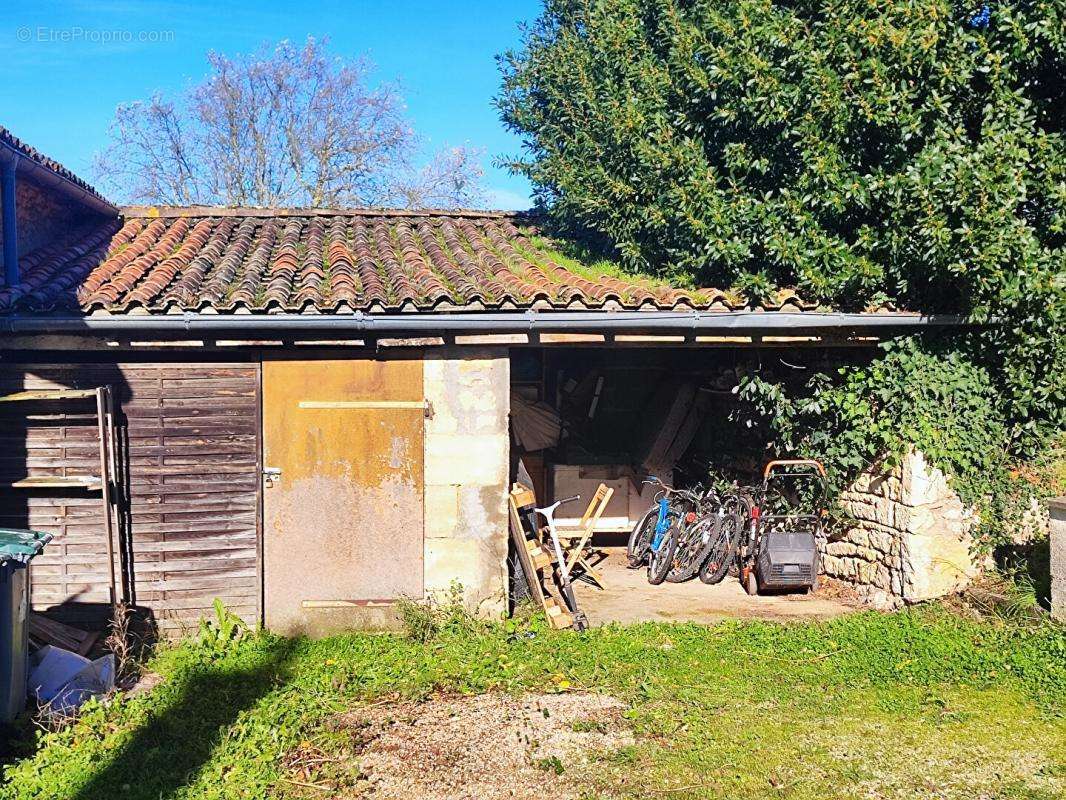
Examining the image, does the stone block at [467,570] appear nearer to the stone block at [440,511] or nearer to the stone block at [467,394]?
the stone block at [440,511]

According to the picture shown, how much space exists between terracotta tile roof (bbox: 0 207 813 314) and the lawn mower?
203 centimetres

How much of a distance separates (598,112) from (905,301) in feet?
13.7

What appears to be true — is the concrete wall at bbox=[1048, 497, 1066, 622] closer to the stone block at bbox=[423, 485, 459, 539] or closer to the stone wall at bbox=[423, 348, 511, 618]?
the stone wall at bbox=[423, 348, 511, 618]

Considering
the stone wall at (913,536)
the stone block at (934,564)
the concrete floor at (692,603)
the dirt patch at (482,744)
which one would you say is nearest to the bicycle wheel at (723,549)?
the concrete floor at (692,603)

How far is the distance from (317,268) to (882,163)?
508cm

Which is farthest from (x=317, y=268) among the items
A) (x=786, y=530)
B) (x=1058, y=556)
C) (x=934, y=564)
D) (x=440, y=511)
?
(x=1058, y=556)

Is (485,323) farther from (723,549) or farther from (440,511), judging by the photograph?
(723,549)

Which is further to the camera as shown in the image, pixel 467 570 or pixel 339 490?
pixel 467 570

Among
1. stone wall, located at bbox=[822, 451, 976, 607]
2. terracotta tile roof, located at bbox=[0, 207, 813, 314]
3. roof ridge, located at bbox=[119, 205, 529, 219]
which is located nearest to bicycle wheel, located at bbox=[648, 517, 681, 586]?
stone wall, located at bbox=[822, 451, 976, 607]

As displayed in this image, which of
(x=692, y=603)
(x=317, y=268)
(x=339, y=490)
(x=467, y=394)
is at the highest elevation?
(x=317, y=268)

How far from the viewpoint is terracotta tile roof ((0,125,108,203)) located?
25.1 ft

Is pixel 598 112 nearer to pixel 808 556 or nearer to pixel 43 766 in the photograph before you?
pixel 808 556

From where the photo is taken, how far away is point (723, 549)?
9.51 meters

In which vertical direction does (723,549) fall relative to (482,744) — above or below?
above
